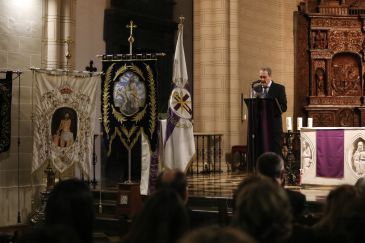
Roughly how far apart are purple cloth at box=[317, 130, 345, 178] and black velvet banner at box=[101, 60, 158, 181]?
2.66 metres

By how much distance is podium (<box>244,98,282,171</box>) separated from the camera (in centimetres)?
902

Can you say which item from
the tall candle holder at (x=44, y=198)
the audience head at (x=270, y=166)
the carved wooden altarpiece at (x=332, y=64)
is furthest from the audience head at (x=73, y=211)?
the carved wooden altarpiece at (x=332, y=64)

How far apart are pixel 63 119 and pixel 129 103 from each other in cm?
105

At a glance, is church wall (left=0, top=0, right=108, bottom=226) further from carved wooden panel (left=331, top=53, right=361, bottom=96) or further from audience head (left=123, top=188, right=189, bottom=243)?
carved wooden panel (left=331, top=53, right=361, bottom=96)

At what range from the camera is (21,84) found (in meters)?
10.2

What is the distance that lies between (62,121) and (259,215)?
6.84 meters

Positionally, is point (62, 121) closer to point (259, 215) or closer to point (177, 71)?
point (177, 71)

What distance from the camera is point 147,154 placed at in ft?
→ 31.3

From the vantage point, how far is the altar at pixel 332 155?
996 centimetres

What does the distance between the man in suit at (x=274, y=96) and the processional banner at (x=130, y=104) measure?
1.50m

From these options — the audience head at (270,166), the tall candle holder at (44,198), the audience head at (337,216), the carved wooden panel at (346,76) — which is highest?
the carved wooden panel at (346,76)

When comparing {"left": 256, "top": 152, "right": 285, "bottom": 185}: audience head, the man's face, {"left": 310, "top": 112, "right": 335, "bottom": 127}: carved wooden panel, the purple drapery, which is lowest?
{"left": 256, "top": 152, "right": 285, "bottom": 185}: audience head

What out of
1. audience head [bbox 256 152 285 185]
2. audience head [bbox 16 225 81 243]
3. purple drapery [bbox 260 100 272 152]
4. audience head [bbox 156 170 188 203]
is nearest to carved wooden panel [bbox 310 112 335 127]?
purple drapery [bbox 260 100 272 152]

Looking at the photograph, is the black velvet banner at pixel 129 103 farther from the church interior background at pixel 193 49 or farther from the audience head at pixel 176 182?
the audience head at pixel 176 182
